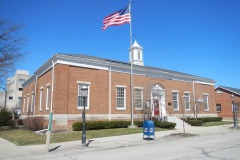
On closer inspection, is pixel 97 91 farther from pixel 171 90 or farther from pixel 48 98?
pixel 171 90

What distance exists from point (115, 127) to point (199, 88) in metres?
18.6

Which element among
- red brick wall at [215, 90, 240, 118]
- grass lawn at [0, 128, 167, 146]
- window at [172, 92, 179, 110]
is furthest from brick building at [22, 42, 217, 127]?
red brick wall at [215, 90, 240, 118]

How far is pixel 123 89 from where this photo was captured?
84.2 feet

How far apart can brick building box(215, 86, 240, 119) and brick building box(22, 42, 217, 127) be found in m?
14.0

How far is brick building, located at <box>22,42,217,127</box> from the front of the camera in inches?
838

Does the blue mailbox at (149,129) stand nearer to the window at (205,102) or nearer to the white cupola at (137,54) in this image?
the white cupola at (137,54)

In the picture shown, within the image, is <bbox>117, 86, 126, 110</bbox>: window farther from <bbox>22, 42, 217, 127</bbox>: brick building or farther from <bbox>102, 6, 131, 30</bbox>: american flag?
<bbox>102, 6, 131, 30</bbox>: american flag

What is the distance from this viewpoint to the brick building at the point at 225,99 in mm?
44062

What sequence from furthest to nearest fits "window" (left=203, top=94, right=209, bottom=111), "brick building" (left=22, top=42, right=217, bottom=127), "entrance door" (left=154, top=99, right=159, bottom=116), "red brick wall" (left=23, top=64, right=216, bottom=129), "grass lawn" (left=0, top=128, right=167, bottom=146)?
1. "window" (left=203, top=94, right=209, bottom=111)
2. "entrance door" (left=154, top=99, right=159, bottom=116)
3. "brick building" (left=22, top=42, right=217, bottom=127)
4. "red brick wall" (left=23, top=64, right=216, bottom=129)
5. "grass lawn" (left=0, top=128, right=167, bottom=146)

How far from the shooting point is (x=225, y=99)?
149 ft

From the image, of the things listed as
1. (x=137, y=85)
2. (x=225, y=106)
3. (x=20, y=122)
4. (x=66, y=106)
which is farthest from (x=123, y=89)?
(x=225, y=106)

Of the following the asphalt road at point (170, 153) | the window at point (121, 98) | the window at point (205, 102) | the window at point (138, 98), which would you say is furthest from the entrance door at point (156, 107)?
the asphalt road at point (170, 153)

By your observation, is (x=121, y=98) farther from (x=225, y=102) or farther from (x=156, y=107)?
(x=225, y=102)

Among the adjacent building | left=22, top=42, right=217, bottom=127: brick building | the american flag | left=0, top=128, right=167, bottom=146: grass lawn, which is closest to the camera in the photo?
left=0, top=128, right=167, bottom=146: grass lawn
